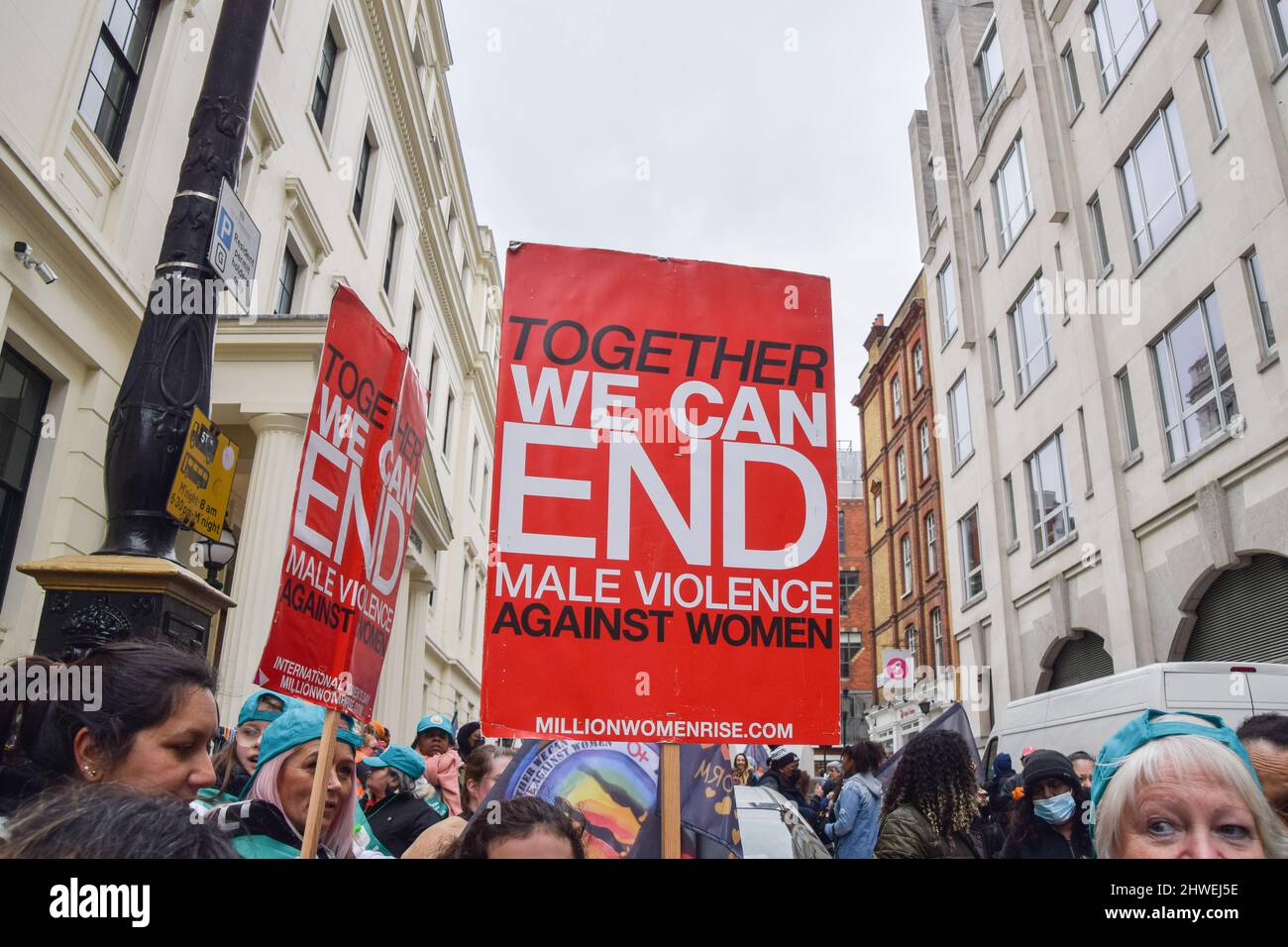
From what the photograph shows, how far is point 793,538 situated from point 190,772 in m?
1.86

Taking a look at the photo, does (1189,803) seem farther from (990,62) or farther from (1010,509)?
(990,62)

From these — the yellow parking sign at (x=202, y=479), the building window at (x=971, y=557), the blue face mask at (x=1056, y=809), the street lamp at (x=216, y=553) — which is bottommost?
the blue face mask at (x=1056, y=809)

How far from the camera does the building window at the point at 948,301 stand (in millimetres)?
26419

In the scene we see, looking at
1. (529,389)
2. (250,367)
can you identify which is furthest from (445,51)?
(529,389)

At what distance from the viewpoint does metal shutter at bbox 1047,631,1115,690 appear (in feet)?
61.1

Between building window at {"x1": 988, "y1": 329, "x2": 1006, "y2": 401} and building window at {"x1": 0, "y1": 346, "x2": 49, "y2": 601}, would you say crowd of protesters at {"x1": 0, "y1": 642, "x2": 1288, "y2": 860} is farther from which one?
building window at {"x1": 988, "y1": 329, "x2": 1006, "y2": 401}

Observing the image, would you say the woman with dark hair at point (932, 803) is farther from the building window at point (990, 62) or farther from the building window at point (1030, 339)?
the building window at point (990, 62)

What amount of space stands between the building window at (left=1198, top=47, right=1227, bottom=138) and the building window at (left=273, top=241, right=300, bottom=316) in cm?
1522

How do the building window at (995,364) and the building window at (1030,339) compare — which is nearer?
the building window at (1030,339)

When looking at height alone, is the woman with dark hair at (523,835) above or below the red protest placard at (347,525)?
below

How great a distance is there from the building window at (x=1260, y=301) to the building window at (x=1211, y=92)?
1601mm

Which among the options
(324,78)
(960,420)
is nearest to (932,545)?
(960,420)

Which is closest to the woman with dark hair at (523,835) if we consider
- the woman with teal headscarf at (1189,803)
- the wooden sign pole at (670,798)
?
the wooden sign pole at (670,798)

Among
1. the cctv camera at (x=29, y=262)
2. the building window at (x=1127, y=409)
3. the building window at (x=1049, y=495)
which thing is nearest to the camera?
the cctv camera at (x=29, y=262)
